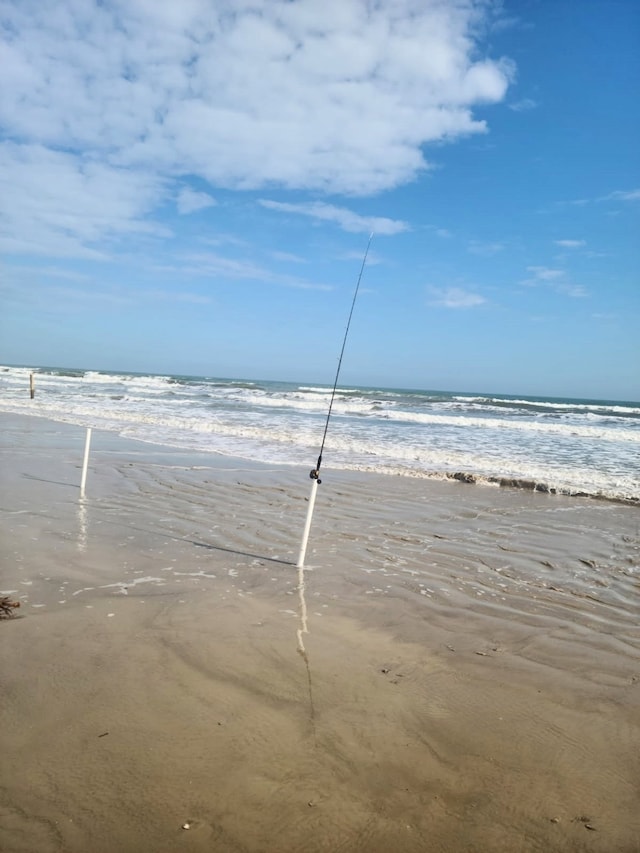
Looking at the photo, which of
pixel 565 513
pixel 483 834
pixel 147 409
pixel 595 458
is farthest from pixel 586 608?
pixel 147 409

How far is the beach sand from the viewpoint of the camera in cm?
241

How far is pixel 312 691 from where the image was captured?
3447 mm

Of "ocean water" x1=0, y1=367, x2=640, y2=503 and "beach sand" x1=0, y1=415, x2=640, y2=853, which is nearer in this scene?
"beach sand" x1=0, y1=415, x2=640, y2=853

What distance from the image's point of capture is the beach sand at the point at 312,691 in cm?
241

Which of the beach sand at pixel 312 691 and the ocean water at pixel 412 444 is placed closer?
the beach sand at pixel 312 691

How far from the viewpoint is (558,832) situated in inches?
95.5

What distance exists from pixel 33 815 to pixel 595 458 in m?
17.8

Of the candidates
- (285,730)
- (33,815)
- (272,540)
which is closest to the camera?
(33,815)

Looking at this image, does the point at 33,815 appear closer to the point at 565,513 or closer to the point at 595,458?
the point at 565,513

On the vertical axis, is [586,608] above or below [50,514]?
above

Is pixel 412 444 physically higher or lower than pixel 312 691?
higher

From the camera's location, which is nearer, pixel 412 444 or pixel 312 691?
pixel 312 691

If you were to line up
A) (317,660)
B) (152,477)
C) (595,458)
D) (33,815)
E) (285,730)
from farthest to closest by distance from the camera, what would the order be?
(595,458) → (152,477) → (317,660) → (285,730) → (33,815)

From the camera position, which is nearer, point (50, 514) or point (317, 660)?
point (317, 660)
